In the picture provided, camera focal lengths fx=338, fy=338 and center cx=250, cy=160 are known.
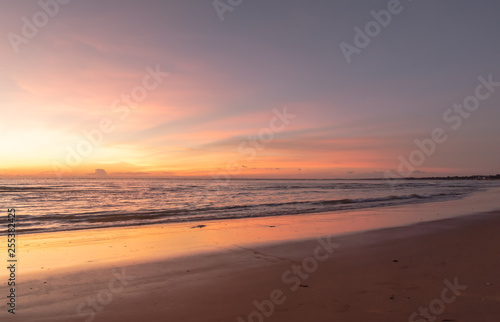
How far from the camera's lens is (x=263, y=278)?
7.09 metres

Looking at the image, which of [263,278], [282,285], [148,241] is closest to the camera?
[282,285]

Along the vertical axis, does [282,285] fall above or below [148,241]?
below

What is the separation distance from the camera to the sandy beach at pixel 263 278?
203 inches

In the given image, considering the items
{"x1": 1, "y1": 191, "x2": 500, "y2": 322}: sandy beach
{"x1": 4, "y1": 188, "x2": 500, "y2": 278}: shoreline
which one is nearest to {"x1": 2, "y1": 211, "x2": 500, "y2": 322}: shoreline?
{"x1": 1, "y1": 191, "x2": 500, "y2": 322}: sandy beach

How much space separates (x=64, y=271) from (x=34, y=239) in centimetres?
594

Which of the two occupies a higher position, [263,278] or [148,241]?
[148,241]

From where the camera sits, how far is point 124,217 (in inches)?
763

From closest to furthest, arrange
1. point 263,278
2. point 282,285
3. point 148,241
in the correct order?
point 282,285, point 263,278, point 148,241

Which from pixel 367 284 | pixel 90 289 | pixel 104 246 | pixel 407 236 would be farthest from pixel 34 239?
pixel 407 236

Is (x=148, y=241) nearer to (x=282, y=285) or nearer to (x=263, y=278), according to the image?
(x=263, y=278)

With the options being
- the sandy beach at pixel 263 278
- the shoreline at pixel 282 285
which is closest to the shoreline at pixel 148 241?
the sandy beach at pixel 263 278

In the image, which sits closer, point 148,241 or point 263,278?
point 263,278

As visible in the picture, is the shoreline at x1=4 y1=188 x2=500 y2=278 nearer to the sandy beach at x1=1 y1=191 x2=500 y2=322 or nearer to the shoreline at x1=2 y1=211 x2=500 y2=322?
the sandy beach at x1=1 y1=191 x2=500 y2=322

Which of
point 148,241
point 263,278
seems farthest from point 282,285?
point 148,241
